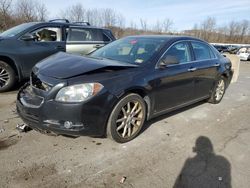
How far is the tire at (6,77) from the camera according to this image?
5.77 meters

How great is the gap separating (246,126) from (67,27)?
5179 mm

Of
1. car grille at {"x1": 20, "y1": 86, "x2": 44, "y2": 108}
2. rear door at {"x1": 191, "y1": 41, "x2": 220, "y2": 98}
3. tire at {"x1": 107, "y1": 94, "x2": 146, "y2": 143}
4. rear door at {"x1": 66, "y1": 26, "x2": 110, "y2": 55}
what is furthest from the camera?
rear door at {"x1": 66, "y1": 26, "x2": 110, "y2": 55}

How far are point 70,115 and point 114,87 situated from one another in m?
0.67

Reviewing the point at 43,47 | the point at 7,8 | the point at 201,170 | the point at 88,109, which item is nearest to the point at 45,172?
the point at 88,109

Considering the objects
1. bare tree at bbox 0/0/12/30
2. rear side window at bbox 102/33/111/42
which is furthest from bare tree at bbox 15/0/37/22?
rear side window at bbox 102/33/111/42

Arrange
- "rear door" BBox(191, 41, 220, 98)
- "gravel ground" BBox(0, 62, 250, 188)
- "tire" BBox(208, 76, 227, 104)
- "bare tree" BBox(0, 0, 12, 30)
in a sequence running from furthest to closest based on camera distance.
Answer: "bare tree" BBox(0, 0, 12, 30) < "tire" BBox(208, 76, 227, 104) < "rear door" BBox(191, 41, 220, 98) < "gravel ground" BBox(0, 62, 250, 188)

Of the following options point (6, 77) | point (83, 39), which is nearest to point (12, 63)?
point (6, 77)

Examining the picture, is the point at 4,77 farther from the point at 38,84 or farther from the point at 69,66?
the point at 69,66

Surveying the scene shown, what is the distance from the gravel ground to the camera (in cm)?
272

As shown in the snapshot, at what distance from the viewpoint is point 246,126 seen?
4574 mm

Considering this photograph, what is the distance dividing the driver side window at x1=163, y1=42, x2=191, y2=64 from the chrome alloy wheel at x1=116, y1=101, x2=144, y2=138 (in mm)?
999

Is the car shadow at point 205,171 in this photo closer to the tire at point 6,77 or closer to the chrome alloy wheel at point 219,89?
the chrome alloy wheel at point 219,89

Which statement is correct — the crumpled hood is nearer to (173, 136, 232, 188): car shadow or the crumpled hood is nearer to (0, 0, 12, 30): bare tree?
(173, 136, 232, 188): car shadow

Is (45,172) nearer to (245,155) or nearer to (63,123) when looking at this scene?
(63,123)
